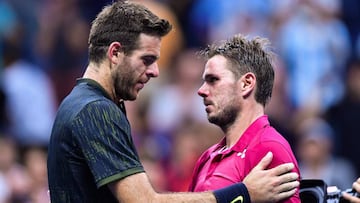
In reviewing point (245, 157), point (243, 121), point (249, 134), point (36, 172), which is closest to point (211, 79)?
point (243, 121)

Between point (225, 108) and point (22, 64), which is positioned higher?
point (22, 64)

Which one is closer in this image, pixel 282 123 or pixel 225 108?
pixel 225 108

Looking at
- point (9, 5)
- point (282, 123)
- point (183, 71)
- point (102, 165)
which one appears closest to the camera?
point (102, 165)

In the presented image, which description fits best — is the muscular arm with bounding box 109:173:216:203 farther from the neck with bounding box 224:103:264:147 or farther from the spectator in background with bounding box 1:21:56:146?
the spectator in background with bounding box 1:21:56:146

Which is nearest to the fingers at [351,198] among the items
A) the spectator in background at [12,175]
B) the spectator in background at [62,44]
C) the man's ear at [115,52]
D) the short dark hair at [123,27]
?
the short dark hair at [123,27]

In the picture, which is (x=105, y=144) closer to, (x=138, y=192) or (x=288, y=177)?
(x=138, y=192)

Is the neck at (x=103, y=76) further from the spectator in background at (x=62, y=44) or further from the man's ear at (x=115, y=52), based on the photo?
the spectator in background at (x=62, y=44)

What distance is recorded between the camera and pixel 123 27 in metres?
6.31

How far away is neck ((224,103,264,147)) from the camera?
21.4 feet

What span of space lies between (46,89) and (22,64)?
17.1 inches

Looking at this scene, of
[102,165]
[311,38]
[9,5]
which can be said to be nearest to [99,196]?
[102,165]

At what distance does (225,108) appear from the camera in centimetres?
653

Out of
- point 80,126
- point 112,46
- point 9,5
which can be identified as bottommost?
point 80,126

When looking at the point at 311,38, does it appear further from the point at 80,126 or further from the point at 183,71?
the point at 80,126
